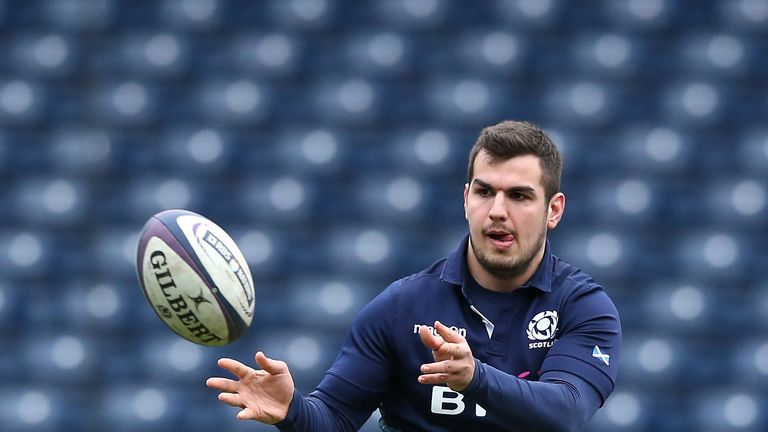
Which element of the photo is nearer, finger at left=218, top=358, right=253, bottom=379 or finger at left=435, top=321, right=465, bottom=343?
finger at left=435, top=321, right=465, bottom=343

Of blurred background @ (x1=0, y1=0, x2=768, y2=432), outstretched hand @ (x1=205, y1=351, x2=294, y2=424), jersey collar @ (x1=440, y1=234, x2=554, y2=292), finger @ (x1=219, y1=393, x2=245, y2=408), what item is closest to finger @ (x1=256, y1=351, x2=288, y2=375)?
outstretched hand @ (x1=205, y1=351, x2=294, y2=424)

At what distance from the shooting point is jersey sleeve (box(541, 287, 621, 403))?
→ 350 centimetres

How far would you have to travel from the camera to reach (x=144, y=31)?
26.6 ft

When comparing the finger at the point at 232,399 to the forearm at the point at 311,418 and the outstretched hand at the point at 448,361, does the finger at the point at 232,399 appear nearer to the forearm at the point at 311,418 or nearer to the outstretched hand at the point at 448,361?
the forearm at the point at 311,418

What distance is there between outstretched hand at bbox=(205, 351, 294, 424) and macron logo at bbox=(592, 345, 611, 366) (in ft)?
2.94

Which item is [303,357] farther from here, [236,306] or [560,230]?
[236,306]

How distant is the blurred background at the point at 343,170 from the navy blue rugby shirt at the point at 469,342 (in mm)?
3584

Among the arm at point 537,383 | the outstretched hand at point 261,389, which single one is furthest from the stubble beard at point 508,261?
the outstretched hand at point 261,389

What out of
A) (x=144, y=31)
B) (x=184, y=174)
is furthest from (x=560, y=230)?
(x=144, y=31)

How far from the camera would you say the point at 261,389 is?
3.36 metres

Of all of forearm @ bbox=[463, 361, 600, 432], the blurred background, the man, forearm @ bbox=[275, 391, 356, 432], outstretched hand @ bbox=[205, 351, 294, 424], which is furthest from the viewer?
the blurred background

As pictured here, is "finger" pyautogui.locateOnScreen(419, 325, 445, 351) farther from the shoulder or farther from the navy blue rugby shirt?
the shoulder

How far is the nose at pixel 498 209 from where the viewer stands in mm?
3508

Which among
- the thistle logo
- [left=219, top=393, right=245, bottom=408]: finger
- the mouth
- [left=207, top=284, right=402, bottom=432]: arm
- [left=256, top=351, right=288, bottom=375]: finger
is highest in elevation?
the mouth
